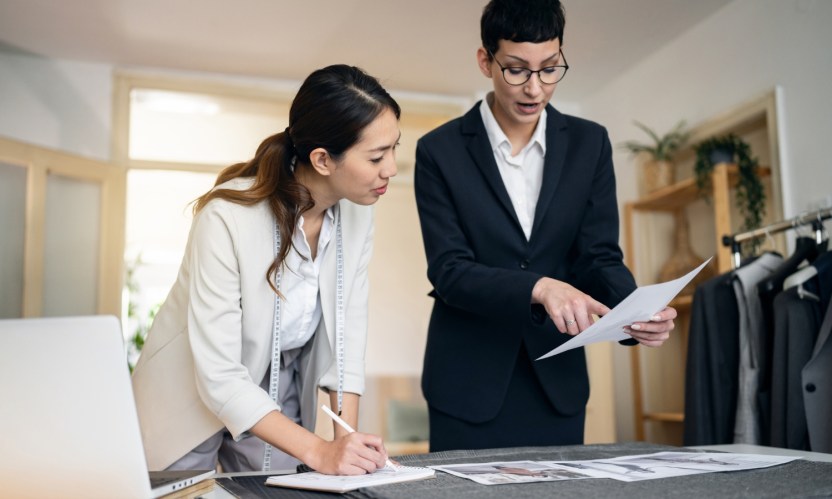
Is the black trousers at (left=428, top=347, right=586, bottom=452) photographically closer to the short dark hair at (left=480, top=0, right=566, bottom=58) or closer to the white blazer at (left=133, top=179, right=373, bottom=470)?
the white blazer at (left=133, top=179, right=373, bottom=470)

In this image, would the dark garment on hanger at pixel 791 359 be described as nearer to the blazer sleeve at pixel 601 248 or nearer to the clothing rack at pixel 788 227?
the clothing rack at pixel 788 227

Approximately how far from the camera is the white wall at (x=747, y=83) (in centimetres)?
338

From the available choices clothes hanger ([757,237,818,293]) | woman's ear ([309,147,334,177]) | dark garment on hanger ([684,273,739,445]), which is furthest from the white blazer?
dark garment on hanger ([684,273,739,445])

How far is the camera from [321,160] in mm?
1602

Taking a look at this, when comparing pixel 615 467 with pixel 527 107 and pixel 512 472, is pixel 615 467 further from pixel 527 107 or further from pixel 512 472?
pixel 527 107

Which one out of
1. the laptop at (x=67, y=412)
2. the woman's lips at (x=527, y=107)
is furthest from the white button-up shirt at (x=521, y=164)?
the laptop at (x=67, y=412)

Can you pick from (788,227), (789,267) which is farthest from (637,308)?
(788,227)

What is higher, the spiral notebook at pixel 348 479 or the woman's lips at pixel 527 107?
the woman's lips at pixel 527 107

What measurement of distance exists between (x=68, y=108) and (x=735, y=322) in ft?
13.0

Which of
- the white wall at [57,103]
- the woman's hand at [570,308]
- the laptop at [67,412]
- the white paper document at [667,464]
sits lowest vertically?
the white paper document at [667,464]

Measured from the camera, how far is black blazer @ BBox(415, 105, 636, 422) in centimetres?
170

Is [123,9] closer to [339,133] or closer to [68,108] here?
[68,108]

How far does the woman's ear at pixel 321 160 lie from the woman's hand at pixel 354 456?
58cm

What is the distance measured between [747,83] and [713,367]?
1.55 metres
